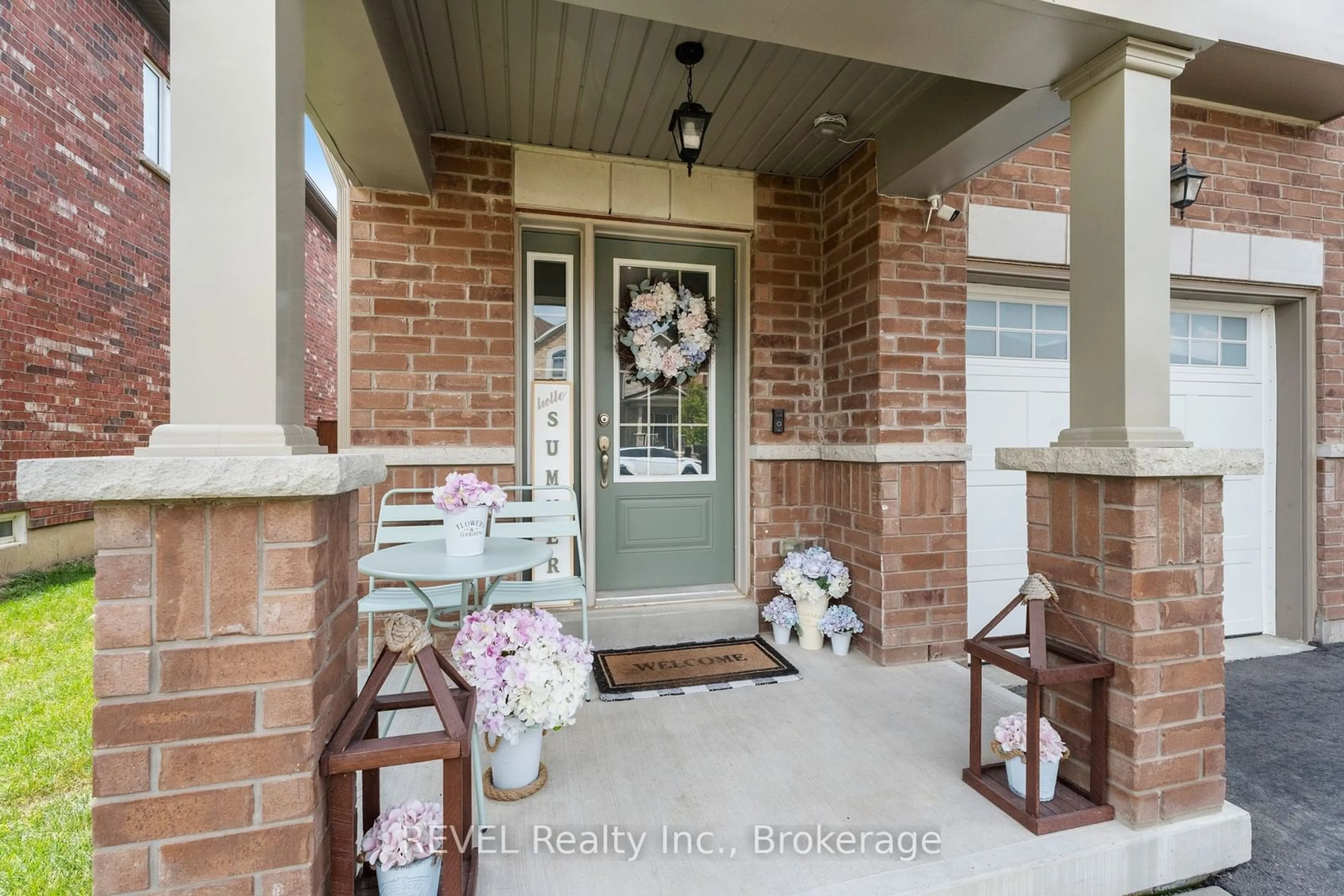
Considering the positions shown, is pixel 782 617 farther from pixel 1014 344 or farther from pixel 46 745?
pixel 46 745

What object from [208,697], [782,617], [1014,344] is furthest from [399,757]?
[1014,344]

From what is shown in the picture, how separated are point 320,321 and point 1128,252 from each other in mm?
8388

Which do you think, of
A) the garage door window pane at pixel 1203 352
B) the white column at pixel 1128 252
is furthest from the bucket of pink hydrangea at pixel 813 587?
the garage door window pane at pixel 1203 352

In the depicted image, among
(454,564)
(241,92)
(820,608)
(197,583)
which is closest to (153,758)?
(197,583)

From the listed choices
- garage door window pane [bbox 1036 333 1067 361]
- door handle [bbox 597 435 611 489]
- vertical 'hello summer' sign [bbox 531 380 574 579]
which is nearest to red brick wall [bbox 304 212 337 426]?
vertical 'hello summer' sign [bbox 531 380 574 579]

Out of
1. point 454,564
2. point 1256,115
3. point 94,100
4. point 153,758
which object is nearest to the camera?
point 153,758

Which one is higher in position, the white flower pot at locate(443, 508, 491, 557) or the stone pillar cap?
the stone pillar cap

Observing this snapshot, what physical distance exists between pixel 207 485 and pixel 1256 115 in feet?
17.1

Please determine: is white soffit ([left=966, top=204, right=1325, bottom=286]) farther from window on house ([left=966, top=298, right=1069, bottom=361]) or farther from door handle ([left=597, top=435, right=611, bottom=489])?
door handle ([left=597, top=435, right=611, bottom=489])

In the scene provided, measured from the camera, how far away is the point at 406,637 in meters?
1.33

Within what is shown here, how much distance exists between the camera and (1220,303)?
3.61m

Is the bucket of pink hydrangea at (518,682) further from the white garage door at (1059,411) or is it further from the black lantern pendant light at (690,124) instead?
the white garage door at (1059,411)

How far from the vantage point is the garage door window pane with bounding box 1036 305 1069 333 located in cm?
334

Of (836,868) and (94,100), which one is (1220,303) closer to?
(836,868)
